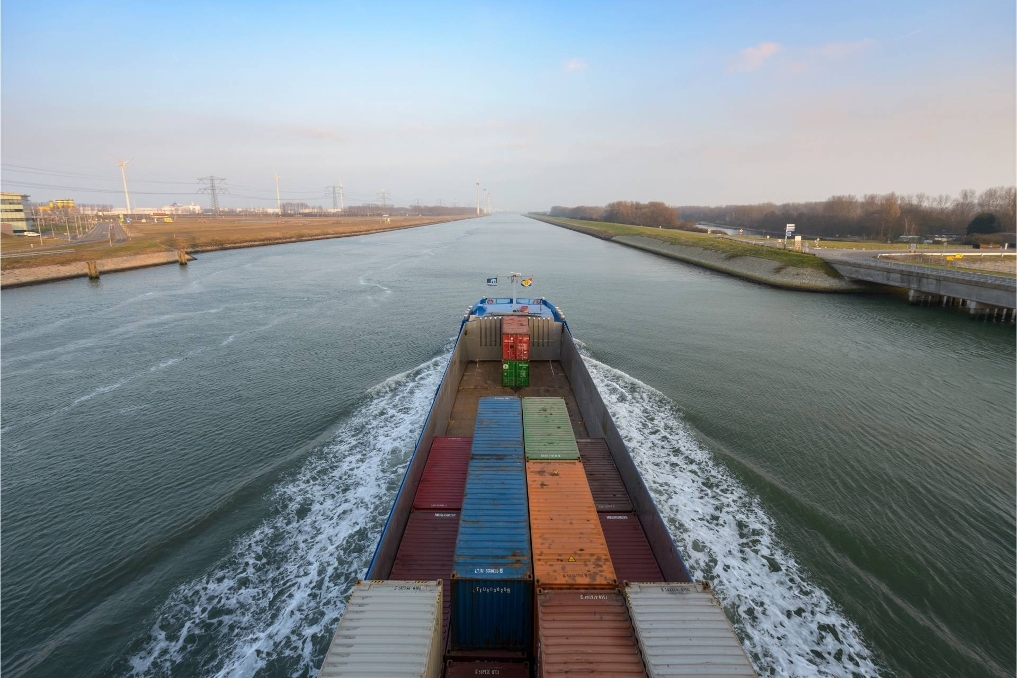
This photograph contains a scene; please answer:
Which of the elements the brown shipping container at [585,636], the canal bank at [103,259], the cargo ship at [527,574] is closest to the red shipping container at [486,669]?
the cargo ship at [527,574]

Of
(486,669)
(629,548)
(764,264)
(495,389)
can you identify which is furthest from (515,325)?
(764,264)

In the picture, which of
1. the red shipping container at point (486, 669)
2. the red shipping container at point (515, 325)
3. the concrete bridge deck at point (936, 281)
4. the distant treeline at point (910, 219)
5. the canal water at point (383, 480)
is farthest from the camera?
the distant treeline at point (910, 219)

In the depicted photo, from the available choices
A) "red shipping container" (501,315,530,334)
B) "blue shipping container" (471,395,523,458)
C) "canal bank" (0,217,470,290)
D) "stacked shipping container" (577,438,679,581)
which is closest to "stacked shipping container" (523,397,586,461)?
"blue shipping container" (471,395,523,458)

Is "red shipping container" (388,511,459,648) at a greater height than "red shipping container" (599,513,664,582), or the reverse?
"red shipping container" (388,511,459,648)

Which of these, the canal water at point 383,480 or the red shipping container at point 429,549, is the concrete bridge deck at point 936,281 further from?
the red shipping container at point 429,549

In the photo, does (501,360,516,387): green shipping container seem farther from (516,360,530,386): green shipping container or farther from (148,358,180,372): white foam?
(148,358,180,372): white foam

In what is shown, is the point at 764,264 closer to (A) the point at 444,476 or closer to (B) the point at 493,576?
(A) the point at 444,476
